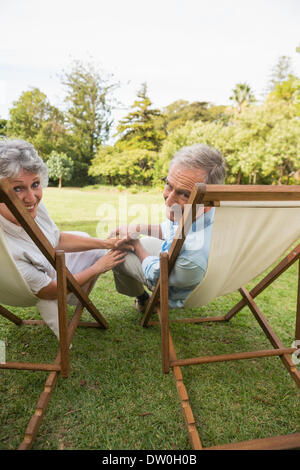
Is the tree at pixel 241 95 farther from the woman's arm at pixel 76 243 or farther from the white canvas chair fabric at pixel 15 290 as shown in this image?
the white canvas chair fabric at pixel 15 290

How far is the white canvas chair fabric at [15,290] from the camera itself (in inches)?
55.7

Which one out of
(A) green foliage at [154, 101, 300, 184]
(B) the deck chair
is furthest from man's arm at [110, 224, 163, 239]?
(A) green foliage at [154, 101, 300, 184]

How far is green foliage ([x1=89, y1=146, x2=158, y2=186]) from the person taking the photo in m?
19.6

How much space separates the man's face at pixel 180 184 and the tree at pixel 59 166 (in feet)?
53.6

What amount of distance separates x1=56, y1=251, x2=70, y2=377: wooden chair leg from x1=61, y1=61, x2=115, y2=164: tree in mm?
21379

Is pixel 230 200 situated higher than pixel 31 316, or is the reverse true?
pixel 230 200

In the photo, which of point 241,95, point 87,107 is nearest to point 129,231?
point 87,107

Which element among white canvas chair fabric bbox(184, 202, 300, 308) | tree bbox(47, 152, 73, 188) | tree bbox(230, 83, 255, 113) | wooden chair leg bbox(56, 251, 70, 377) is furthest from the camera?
tree bbox(230, 83, 255, 113)

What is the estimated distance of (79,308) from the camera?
1.99 meters

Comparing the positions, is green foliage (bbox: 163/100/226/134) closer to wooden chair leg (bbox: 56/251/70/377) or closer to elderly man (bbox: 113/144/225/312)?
elderly man (bbox: 113/144/225/312)

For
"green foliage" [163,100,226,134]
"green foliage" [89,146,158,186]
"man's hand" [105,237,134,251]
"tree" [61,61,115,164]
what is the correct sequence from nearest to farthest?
"man's hand" [105,237,134,251], "green foliage" [89,146,158,186], "tree" [61,61,115,164], "green foliage" [163,100,226,134]

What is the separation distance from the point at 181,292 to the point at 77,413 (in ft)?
2.81
